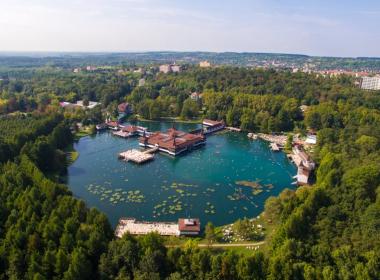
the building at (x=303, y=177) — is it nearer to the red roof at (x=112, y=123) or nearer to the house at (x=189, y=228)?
the house at (x=189, y=228)

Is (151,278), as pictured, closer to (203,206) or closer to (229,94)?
(203,206)

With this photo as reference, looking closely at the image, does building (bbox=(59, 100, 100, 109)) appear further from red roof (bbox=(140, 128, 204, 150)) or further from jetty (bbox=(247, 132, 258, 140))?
jetty (bbox=(247, 132, 258, 140))

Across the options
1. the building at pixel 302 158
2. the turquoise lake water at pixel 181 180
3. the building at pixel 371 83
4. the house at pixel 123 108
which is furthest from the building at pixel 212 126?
the building at pixel 371 83

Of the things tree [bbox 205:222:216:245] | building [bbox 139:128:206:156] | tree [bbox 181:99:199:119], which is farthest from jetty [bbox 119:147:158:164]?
tree [bbox 181:99:199:119]

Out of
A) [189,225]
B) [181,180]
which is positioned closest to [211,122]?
[181,180]

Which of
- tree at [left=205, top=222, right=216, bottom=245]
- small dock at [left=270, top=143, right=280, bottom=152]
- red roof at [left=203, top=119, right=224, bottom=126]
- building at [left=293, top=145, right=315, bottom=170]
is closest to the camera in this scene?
tree at [left=205, top=222, right=216, bottom=245]

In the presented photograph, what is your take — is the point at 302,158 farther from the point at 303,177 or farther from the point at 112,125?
the point at 112,125
